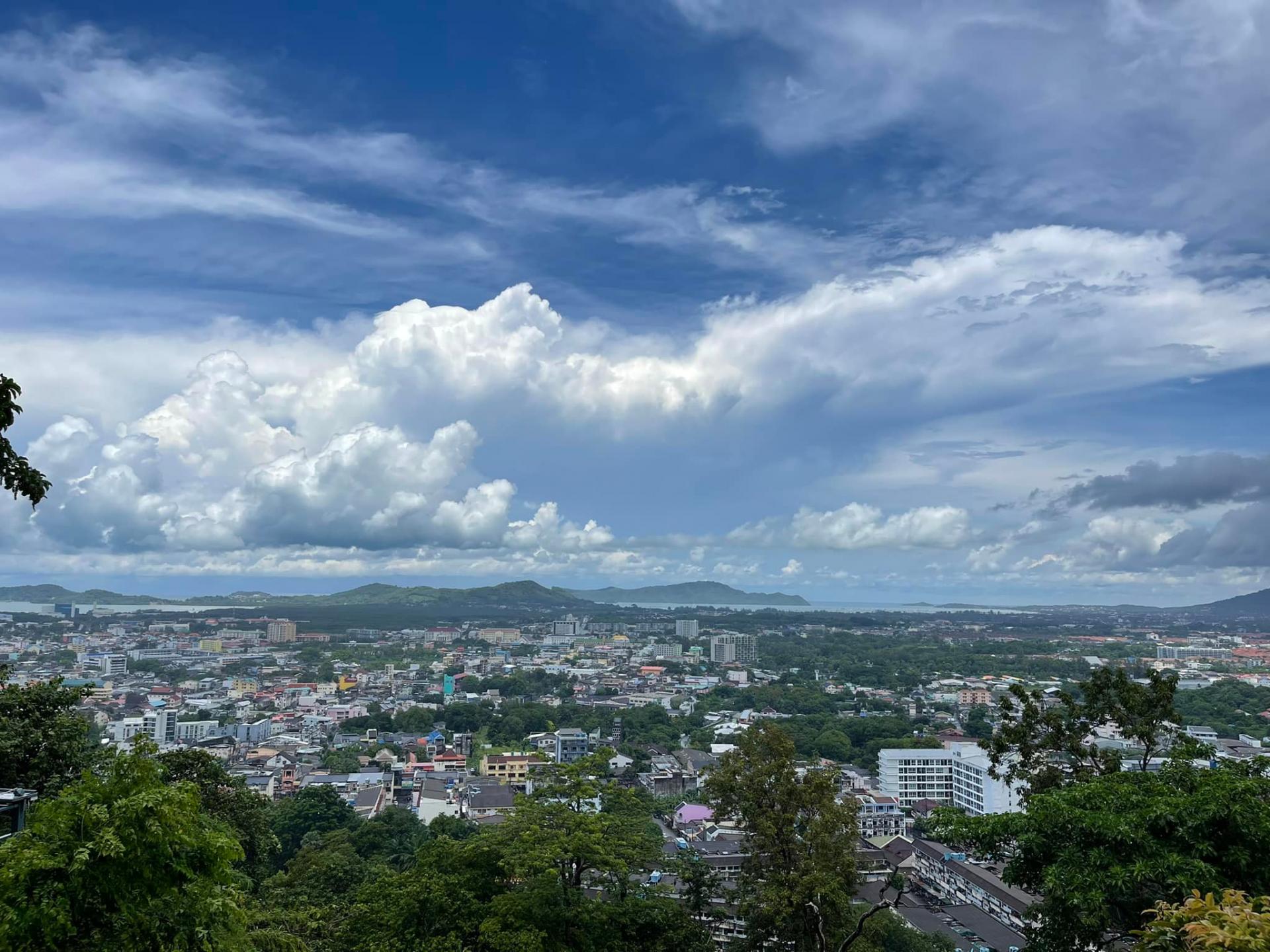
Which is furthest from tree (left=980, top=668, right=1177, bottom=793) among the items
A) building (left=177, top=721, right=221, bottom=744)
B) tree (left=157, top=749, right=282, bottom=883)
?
building (left=177, top=721, right=221, bottom=744)

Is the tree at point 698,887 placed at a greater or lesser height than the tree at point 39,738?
lesser

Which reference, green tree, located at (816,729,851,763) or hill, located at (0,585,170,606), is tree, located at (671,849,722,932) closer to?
green tree, located at (816,729,851,763)

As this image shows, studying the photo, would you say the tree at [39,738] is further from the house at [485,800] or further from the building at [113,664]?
the building at [113,664]

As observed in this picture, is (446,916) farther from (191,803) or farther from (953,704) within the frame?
(953,704)

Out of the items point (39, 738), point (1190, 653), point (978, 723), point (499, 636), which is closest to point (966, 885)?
point (39, 738)

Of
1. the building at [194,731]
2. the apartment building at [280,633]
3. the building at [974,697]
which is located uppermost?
the building at [974,697]

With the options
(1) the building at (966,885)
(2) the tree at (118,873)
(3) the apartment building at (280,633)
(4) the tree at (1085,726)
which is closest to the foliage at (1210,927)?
(2) the tree at (118,873)

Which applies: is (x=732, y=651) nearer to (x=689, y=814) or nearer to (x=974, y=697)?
(x=974, y=697)
